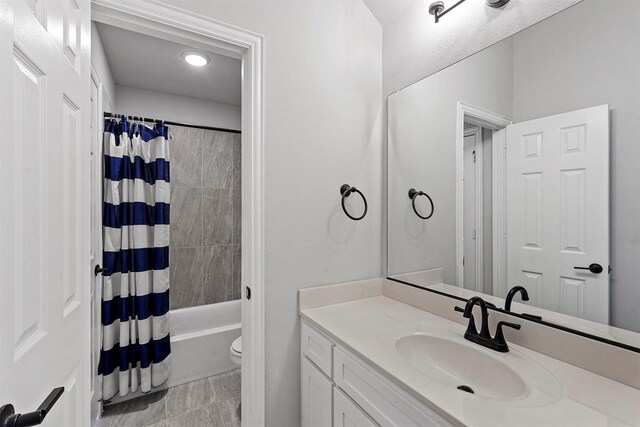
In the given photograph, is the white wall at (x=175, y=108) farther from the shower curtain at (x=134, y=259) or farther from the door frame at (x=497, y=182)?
the door frame at (x=497, y=182)

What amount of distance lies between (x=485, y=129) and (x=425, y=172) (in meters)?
0.35

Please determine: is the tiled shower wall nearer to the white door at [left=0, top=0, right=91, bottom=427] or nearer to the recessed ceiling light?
the recessed ceiling light

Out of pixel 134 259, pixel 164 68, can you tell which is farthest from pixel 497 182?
pixel 164 68

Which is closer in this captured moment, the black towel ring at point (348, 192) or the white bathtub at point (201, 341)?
the black towel ring at point (348, 192)

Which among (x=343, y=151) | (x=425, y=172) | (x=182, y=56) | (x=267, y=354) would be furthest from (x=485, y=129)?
(x=182, y=56)

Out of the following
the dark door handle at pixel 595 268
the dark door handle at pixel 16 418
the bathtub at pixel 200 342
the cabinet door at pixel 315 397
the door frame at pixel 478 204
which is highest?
the door frame at pixel 478 204

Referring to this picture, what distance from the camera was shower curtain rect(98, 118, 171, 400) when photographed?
2014 mm

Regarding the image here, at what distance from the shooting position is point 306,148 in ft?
4.82

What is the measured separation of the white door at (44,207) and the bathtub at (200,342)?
134 cm

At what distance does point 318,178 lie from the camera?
1.50 metres

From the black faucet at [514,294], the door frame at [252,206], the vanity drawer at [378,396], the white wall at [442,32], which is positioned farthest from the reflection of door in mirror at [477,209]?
the door frame at [252,206]

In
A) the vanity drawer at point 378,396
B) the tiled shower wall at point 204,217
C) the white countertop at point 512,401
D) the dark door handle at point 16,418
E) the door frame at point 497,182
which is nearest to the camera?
the dark door handle at point 16,418

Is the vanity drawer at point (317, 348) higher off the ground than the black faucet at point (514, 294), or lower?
lower

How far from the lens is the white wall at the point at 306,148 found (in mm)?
1387
